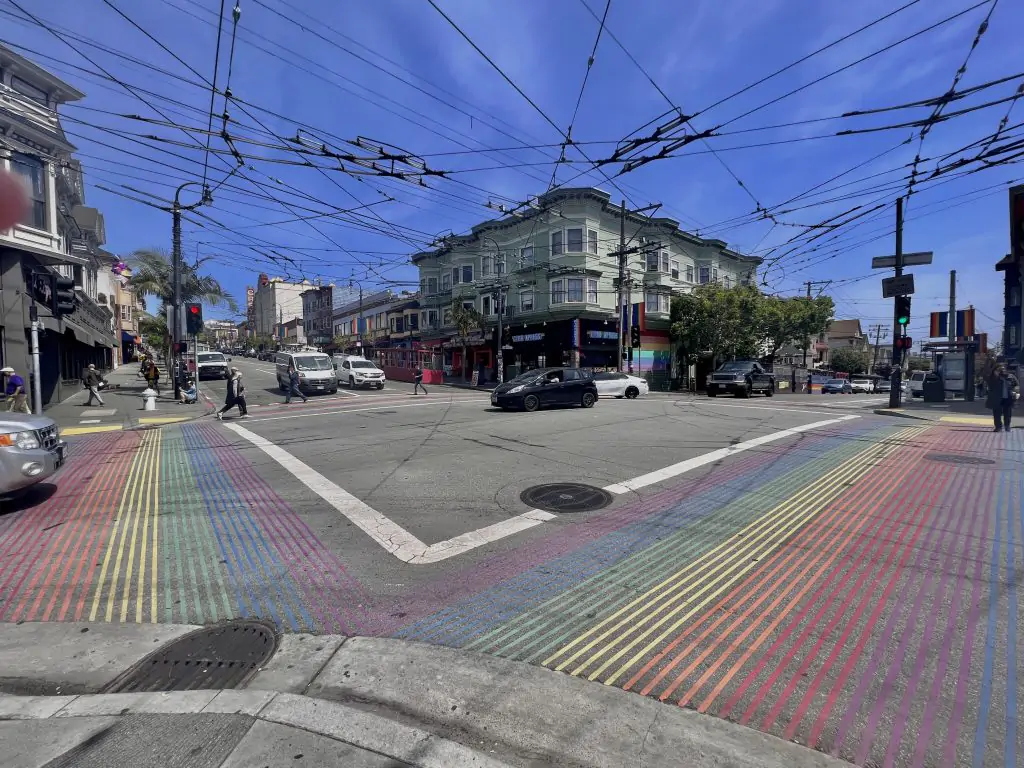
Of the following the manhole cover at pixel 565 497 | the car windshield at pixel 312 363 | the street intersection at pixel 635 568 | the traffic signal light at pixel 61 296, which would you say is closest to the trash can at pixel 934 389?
the street intersection at pixel 635 568

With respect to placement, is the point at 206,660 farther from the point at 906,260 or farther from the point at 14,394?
the point at 906,260

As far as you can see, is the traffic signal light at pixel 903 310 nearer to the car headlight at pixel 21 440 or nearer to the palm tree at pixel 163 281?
the car headlight at pixel 21 440

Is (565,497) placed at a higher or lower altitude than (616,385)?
lower

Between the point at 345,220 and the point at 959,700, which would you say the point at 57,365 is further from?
the point at 959,700

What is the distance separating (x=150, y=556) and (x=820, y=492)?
7.73 m

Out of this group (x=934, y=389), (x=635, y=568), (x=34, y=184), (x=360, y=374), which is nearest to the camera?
(x=635, y=568)

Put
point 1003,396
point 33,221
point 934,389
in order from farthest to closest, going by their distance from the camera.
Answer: point 934,389
point 33,221
point 1003,396

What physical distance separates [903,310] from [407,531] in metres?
18.2

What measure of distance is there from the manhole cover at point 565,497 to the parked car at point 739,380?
65.7ft

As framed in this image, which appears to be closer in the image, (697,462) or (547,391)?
(697,462)

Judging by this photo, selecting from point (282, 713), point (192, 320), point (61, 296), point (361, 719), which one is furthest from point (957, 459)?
point (192, 320)

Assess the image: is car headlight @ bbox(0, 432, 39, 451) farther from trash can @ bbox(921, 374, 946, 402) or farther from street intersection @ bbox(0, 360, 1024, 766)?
trash can @ bbox(921, 374, 946, 402)

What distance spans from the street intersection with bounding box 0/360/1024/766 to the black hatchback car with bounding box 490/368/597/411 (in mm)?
7251

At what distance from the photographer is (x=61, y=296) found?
11.0m
